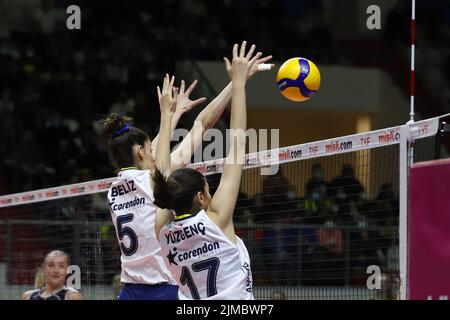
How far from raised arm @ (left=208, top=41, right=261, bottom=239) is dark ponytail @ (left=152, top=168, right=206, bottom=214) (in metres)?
0.12

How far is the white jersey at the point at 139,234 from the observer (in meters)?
6.75

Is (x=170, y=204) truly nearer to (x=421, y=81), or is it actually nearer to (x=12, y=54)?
(x=12, y=54)

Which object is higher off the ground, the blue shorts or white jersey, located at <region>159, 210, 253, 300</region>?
white jersey, located at <region>159, 210, 253, 300</region>

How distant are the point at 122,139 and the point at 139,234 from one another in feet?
2.26

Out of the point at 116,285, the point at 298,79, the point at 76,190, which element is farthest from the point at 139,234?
the point at 76,190

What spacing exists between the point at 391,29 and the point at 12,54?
9.00 metres

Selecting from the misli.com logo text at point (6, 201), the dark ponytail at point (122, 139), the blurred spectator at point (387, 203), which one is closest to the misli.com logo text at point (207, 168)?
the blurred spectator at point (387, 203)

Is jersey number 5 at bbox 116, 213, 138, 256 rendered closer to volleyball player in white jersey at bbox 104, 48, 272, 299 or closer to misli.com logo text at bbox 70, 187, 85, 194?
volleyball player in white jersey at bbox 104, 48, 272, 299

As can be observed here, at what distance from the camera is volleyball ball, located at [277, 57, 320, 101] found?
724 centimetres

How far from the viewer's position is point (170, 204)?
5625 millimetres

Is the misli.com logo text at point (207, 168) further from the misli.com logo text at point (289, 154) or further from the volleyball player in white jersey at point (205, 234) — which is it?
the volleyball player in white jersey at point (205, 234)

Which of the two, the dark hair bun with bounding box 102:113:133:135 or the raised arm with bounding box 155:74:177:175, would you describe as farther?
the dark hair bun with bounding box 102:113:133:135

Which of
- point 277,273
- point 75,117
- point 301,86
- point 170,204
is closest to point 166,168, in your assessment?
point 170,204

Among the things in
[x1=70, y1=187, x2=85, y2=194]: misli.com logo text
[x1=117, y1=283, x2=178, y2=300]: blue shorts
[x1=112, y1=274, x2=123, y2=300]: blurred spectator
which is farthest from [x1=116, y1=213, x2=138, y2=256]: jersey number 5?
[x1=70, y1=187, x2=85, y2=194]: misli.com logo text
